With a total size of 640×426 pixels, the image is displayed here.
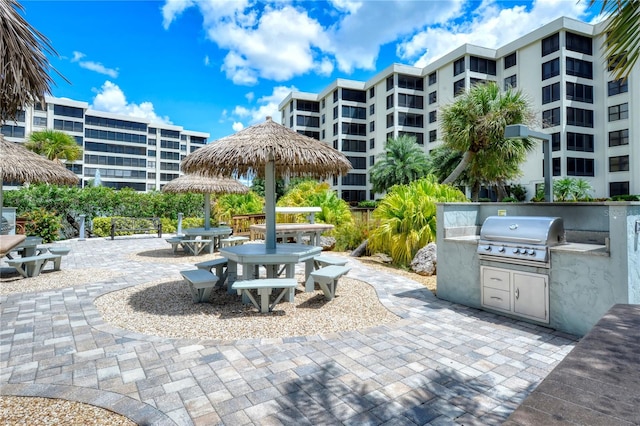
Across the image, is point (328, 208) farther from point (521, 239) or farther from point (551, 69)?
point (551, 69)

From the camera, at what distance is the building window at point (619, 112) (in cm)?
2613

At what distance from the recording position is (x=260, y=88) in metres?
39.8

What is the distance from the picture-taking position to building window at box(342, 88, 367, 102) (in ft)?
144

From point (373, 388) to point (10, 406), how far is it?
301 cm

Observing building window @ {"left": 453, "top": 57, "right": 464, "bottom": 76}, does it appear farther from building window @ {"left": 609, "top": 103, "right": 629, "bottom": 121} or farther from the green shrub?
the green shrub

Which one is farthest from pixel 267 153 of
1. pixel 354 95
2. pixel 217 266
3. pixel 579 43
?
pixel 354 95

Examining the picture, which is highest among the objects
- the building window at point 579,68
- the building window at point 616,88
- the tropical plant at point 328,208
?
the building window at point 579,68

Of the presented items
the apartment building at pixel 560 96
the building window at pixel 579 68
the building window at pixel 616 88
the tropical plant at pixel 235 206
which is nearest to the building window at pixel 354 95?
the apartment building at pixel 560 96

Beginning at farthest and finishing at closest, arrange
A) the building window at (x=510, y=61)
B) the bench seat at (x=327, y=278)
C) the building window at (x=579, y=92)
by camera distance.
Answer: the building window at (x=510, y=61) → the building window at (x=579, y=92) → the bench seat at (x=327, y=278)

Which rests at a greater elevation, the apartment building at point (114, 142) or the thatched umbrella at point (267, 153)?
the apartment building at point (114, 142)

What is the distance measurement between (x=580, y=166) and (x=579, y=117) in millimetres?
4029

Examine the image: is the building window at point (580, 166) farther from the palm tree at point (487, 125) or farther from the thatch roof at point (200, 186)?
the thatch roof at point (200, 186)

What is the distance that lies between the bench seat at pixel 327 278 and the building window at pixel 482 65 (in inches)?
1343

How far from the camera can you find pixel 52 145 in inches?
810
